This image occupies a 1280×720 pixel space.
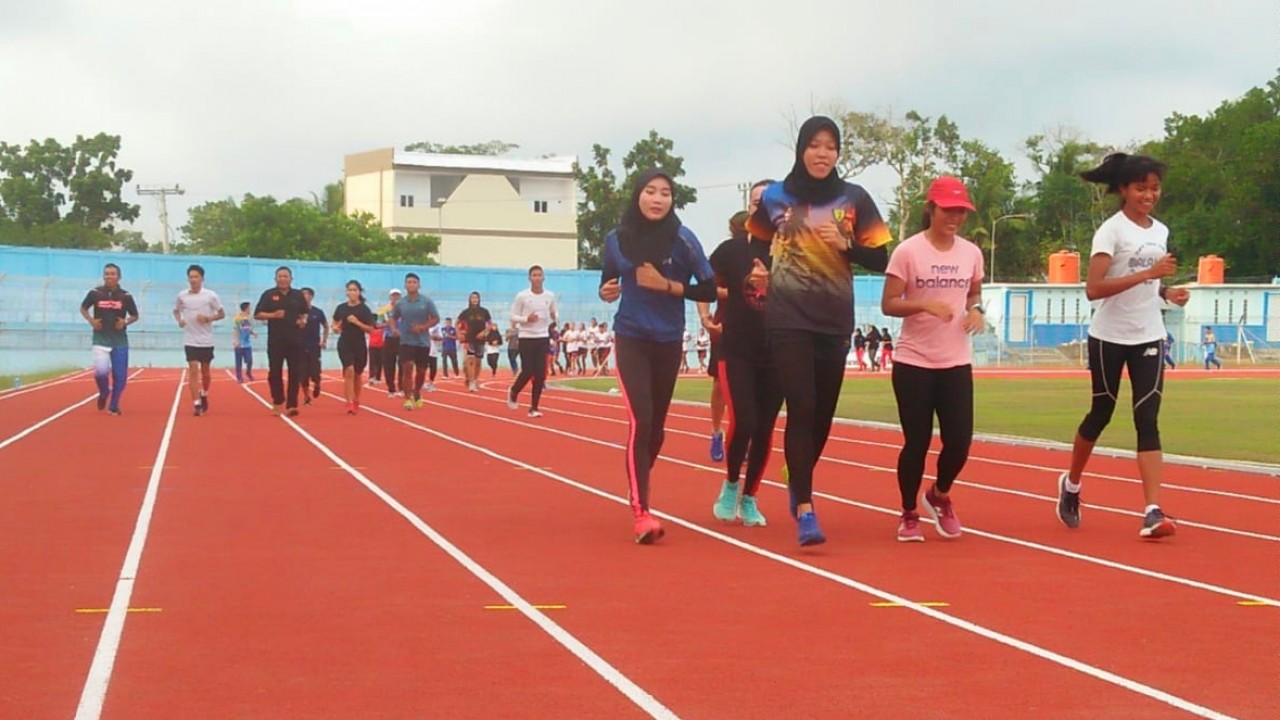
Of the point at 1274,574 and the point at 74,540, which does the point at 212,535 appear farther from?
the point at 1274,574

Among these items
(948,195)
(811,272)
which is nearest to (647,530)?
(811,272)

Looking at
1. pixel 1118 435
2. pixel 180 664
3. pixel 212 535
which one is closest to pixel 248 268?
pixel 1118 435

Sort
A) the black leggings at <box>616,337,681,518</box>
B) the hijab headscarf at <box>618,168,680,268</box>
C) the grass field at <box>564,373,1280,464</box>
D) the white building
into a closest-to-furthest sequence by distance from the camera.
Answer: the black leggings at <box>616,337,681,518</box>, the hijab headscarf at <box>618,168,680,268</box>, the grass field at <box>564,373,1280,464</box>, the white building

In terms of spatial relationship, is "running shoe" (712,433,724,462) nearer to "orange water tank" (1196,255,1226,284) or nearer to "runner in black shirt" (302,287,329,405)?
"runner in black shirt" (302,287,329,405)

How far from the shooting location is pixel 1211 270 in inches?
2859

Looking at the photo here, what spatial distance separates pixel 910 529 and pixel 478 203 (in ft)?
308

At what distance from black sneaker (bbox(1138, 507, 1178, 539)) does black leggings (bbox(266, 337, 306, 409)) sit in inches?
560

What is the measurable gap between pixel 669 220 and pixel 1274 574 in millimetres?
3677

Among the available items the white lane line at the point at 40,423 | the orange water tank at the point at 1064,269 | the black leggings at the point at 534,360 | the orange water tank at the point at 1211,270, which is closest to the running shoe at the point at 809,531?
the white lane line at the point at 40,423

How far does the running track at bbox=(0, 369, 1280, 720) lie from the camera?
538cm

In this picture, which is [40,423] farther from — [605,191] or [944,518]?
[605,191]

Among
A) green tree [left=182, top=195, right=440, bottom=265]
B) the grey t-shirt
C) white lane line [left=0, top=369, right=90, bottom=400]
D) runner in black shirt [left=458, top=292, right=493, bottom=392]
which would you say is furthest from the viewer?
green tree [left=182, top=195, right=440, bottom=265]

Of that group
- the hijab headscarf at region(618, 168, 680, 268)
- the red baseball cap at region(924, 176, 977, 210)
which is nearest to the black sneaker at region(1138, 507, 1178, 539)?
the red baseball cap at region(924, 176, 977, 210)

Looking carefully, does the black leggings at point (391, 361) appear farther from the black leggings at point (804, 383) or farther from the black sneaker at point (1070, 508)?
the black leggings at point (804, 383)
